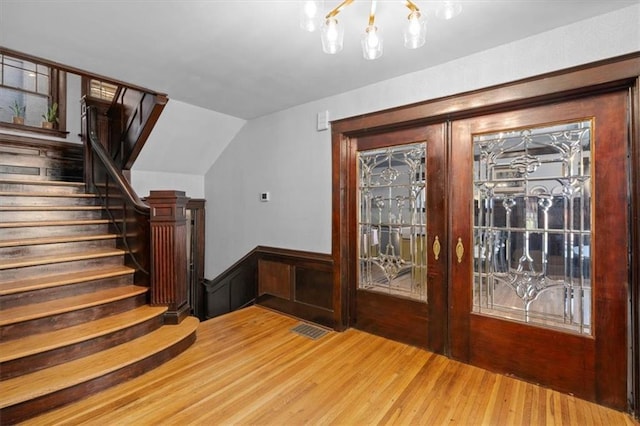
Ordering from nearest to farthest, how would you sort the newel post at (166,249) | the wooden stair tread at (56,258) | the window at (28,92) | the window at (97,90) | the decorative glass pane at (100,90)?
the wooden stair tread at (56,258)
the newel post at (166,249)
the window at (28,92)
the window at (97,90)
the decorative glass pane at (100,90)

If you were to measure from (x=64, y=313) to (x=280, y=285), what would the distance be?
192 cm

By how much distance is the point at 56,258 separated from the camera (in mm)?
2531

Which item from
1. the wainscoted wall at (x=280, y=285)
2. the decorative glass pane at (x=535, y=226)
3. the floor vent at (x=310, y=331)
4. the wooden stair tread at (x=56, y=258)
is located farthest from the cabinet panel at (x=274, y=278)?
the decorative glass pane at (x=535, y=226)

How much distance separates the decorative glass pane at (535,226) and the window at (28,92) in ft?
19.2

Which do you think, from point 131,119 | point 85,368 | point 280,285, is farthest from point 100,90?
point 85,368

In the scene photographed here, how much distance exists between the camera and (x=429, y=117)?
95.7 inches

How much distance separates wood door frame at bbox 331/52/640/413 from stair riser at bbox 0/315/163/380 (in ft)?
5.69

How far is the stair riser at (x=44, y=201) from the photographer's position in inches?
121

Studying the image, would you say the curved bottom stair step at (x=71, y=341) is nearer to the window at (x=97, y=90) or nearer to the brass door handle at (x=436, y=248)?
the brass door handle at (x=436, y=248)

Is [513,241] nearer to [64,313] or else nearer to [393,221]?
[393,221]

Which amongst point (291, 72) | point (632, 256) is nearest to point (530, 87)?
point (632, 256)

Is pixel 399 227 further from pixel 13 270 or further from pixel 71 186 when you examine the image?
pixel 71 186

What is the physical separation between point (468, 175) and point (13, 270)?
12.1ft

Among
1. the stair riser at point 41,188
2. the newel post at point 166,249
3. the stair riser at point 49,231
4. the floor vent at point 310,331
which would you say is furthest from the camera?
the stair riser at point 41,188
